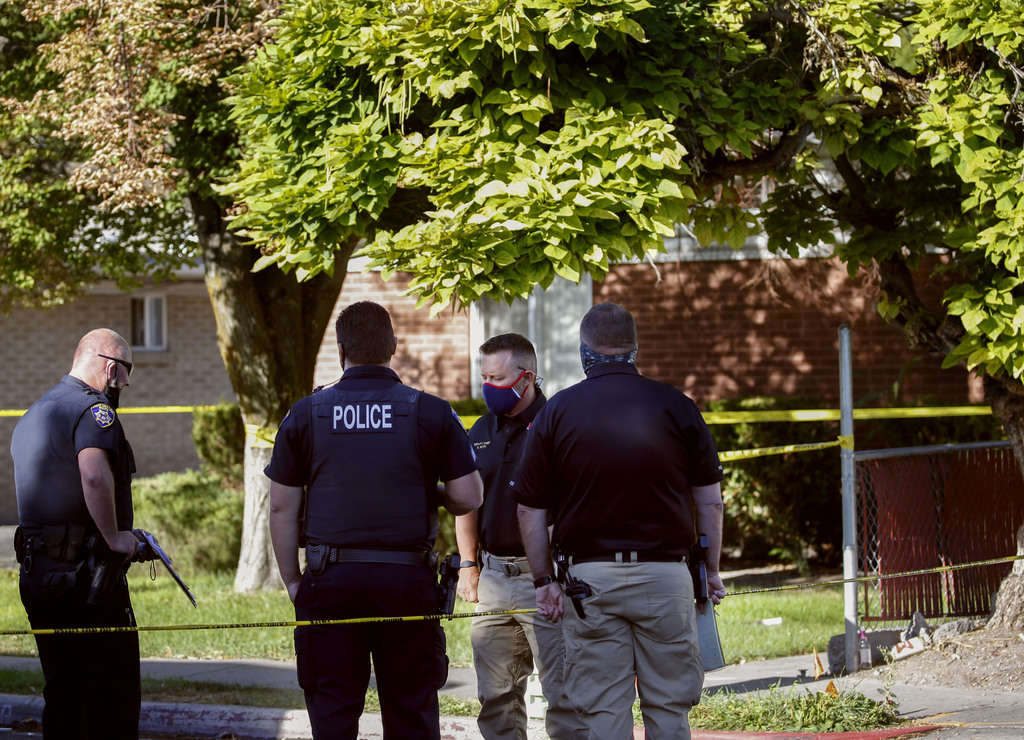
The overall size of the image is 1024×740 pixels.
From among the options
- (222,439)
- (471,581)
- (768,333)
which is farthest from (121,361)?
(222,439)

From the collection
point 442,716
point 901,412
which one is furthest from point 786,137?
point 442,716

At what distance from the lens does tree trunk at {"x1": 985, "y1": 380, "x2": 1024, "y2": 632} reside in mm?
7160

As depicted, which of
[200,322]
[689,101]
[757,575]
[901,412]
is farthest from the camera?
[200,322]

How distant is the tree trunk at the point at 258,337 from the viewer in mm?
10328

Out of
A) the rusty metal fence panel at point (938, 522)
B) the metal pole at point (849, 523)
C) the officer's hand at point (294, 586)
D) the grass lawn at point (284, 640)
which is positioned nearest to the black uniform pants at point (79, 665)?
the grass lawn at point (284, 640)

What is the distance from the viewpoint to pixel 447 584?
4.45 meters

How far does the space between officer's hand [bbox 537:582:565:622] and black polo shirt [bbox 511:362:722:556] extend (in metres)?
0.15

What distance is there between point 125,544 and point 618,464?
2257 millimetres

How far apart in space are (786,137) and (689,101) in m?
1.07

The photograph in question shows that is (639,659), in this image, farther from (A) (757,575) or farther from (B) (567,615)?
(A) (757,575)

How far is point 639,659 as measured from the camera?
429 centimetres

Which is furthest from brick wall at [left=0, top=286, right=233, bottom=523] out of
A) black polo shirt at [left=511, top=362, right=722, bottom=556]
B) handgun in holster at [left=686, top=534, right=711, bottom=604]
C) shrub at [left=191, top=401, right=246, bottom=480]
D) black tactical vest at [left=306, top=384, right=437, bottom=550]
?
handgun in holster at [left=686, top=534, right=711, bottom=604]

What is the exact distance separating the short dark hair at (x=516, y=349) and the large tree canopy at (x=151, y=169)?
399 centimetres

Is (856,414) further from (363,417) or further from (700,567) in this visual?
(363,417)
